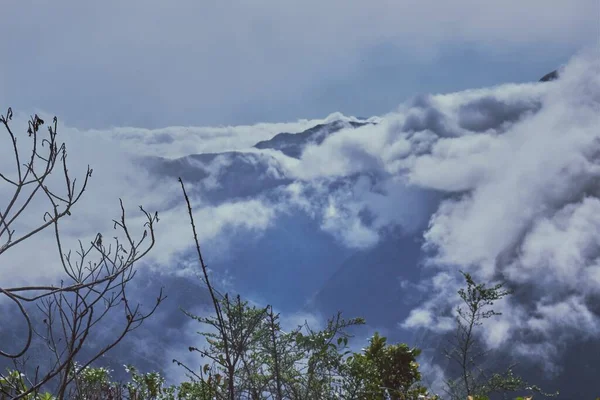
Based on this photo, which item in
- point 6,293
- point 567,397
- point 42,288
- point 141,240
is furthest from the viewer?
point 567,397

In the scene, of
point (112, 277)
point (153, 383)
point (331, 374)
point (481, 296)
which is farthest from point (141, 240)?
point (481, 296)

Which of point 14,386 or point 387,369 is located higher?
point 387,369

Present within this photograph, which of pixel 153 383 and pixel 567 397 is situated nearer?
pixel 153 383

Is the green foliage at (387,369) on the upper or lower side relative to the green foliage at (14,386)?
upper

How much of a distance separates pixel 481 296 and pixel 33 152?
70.1ft

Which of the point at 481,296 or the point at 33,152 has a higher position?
the point at 481,296

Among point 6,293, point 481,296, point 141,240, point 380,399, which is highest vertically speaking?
point 481,296

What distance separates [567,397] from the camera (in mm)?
199500

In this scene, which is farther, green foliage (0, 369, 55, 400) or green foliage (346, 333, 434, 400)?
green foliage (346, 333, 434, 400)

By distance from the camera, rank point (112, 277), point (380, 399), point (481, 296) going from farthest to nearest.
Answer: point (481, 296), point (380, 399), point (112, 277)

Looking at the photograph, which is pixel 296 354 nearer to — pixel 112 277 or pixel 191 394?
pixel 191 394

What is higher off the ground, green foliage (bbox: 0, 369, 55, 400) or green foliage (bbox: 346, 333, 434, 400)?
green foliage (bbox: 346, 333, 434, 400)

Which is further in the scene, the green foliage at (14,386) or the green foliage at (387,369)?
the green foliage at (387,369)

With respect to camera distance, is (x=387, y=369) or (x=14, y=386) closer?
(x=14, y=386)
